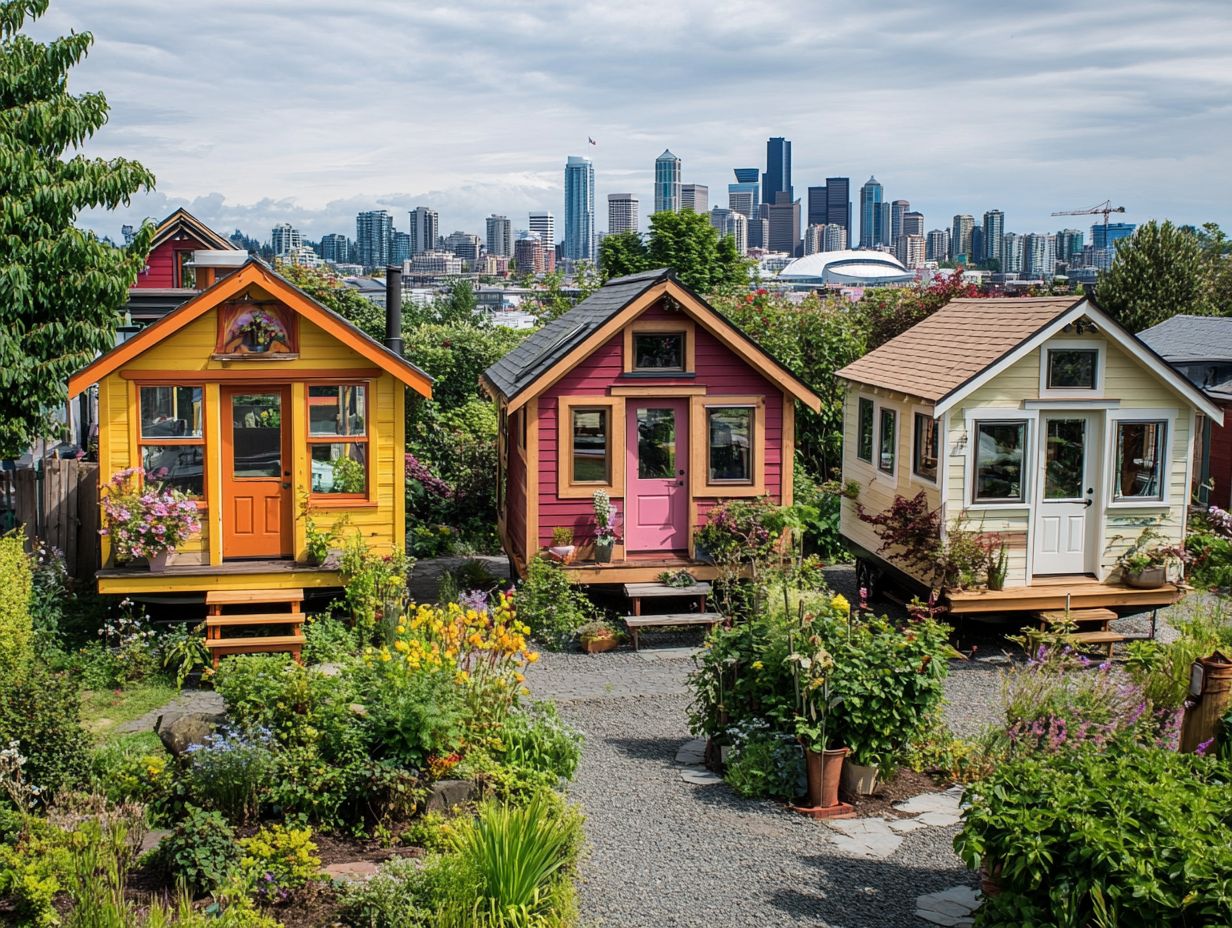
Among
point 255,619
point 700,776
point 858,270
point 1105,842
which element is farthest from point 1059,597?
point 858,270

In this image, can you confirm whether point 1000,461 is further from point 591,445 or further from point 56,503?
point 56,503

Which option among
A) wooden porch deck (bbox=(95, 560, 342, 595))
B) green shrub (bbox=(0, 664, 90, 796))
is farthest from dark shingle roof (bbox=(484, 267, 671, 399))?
green shrub (bbox=(0, 664, 90, 796))

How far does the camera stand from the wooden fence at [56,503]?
1630 cm

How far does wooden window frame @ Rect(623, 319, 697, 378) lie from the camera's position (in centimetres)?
1634

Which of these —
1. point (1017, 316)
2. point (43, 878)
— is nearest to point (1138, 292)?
point (1017, 316)

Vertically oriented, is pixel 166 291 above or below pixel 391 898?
above

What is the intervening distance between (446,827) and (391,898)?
3.09 ft

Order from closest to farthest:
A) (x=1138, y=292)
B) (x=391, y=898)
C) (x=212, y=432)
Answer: (x=391, y=898) < (x=212, y=432) < (x=1138, y=292)

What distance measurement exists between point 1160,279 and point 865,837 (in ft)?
112

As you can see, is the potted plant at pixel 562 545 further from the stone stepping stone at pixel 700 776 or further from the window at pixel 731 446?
the stone stepping stone at pixel 700 776

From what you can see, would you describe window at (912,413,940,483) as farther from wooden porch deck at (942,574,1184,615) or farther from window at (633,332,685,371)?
window at (633,332,685,371)

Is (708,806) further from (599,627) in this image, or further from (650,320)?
(650,320)

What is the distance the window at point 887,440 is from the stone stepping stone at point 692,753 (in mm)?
6509

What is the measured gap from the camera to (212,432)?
49.7ft
